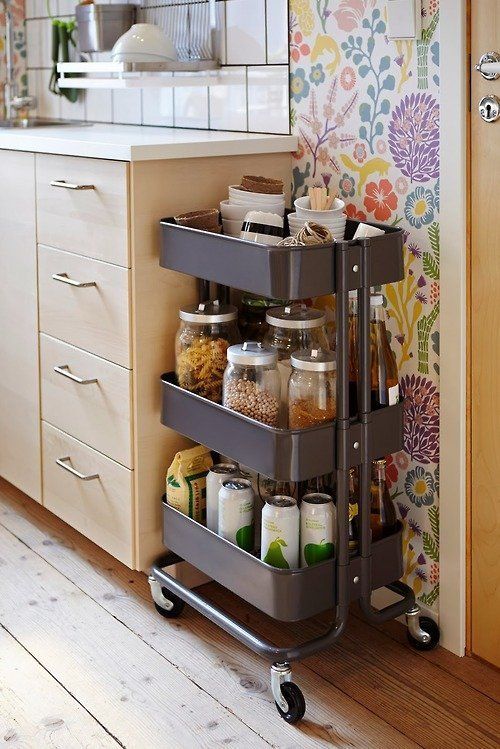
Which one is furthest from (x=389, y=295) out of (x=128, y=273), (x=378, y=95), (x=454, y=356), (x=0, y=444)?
(x=0, y=444)

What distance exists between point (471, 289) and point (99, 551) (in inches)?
46.1

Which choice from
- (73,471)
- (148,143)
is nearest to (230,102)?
(148,143)

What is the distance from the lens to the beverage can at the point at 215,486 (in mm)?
1956

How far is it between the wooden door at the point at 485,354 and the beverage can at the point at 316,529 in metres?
0.28

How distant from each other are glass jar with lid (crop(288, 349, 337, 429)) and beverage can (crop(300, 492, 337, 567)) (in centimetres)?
15

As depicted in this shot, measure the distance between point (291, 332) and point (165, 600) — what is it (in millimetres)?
659

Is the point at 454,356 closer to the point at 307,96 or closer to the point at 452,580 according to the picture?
the point at 452,580

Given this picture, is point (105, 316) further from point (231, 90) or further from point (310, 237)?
point (231, 90)

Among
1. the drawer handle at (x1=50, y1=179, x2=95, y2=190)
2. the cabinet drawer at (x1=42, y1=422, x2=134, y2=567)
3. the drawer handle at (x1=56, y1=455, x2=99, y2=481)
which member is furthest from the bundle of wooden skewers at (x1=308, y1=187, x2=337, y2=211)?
the drawer handle at (x1=56, y1=455, x2=99, y2=481)

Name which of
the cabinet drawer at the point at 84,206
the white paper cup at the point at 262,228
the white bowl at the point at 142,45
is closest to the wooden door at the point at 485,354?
the white paper cup at the point at 262,228

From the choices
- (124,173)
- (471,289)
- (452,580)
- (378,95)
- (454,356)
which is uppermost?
(378,95)

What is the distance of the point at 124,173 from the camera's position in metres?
1.93

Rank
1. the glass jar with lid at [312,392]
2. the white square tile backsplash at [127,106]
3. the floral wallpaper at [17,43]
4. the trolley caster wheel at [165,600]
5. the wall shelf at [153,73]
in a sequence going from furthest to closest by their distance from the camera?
the floral wallpaper at [17,43], the white square tile backsplash at [127,106], the wall shelf at [153,73], the trolley caster wheel at [165,600], the glass jar with lid at [312,392]

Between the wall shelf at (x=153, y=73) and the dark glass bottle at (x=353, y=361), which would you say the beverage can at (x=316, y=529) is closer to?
the dark glass bottle at (x=353, y=361)
